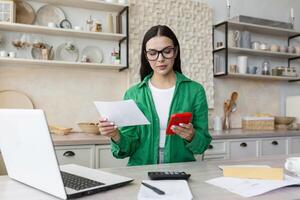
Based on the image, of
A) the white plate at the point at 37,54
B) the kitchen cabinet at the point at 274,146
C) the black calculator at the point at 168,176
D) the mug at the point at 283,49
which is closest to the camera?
the black calculator at the point at 168,176

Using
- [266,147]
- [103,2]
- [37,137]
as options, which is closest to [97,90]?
[103,2]

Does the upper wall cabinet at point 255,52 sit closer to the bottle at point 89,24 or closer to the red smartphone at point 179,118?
the bottle at point 89,24

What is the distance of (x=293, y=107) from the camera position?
3891 millimetres

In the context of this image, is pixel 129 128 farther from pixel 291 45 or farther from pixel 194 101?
pixel 291 45

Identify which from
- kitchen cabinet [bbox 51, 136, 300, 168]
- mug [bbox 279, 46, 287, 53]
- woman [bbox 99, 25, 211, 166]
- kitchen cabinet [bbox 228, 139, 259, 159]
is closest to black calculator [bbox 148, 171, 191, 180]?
woman [bbox 99, 25, 211, 166]

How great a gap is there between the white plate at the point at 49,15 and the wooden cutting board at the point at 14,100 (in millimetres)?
668

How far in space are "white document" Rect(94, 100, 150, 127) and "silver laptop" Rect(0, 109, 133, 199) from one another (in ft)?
0.87

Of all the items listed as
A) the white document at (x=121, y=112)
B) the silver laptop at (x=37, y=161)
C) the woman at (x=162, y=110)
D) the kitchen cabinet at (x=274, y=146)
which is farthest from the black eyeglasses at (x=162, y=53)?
the kitchen cabinet at (x=274, y=146)

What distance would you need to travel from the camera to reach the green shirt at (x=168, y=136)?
158 centimetres

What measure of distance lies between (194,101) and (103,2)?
1.68 metres

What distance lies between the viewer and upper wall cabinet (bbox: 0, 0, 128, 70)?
8.91 ft

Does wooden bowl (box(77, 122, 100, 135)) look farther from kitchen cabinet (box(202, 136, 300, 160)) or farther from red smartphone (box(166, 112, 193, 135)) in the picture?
red smartphone (box(166, 112, 193, 135))

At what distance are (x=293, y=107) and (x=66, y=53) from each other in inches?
109

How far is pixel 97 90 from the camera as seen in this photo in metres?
3.08
